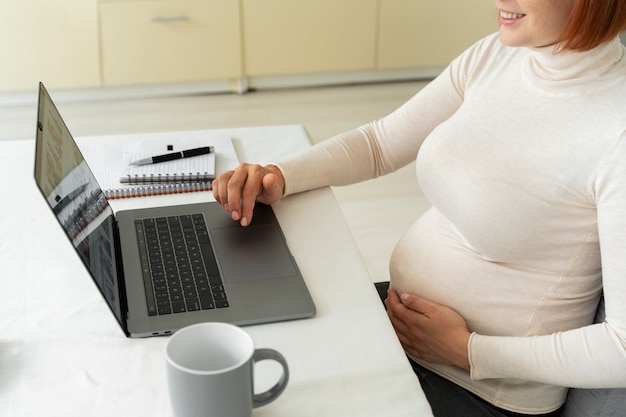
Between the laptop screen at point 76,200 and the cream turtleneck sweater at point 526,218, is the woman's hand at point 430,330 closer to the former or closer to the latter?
the cream turtleneck sweater at point 526,218

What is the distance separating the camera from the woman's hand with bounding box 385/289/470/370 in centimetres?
120

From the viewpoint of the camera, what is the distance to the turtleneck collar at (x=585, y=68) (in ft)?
3.66

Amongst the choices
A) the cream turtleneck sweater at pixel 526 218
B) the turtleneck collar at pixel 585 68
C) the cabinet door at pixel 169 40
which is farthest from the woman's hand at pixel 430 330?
the cabinet door at pixel 169 40

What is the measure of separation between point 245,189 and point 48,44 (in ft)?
8.06

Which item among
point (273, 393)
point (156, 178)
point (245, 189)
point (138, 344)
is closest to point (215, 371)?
point (273, 393)

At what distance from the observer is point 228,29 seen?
11.6 ft

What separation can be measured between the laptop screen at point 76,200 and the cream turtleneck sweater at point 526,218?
33 centimetres

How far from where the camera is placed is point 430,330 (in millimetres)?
1230

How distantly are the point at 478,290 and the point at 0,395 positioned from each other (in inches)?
27.2

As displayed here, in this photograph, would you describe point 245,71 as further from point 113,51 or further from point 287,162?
point 287,162

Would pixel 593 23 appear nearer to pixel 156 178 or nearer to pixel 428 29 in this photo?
pixel 156 178

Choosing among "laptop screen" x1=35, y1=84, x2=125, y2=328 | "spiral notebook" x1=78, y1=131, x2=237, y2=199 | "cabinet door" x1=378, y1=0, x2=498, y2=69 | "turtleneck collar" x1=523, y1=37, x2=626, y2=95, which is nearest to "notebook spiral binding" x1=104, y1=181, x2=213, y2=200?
"spiral notebook" x1=78, y1=131, x2=237, y2=199

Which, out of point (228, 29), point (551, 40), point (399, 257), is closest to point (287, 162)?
point (399, 257)

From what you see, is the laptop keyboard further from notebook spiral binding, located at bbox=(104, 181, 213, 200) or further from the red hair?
the red hair
